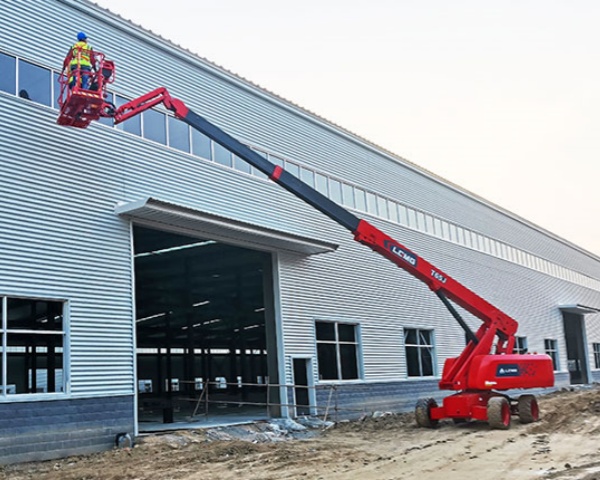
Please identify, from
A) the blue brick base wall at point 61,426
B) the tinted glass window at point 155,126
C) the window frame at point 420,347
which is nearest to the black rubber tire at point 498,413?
the blue brick base wall at point 61,426

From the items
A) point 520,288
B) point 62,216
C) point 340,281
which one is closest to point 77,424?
point 62,216

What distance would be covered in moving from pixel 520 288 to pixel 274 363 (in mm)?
22651

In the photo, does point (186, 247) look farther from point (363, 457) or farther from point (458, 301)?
point (363, 457)

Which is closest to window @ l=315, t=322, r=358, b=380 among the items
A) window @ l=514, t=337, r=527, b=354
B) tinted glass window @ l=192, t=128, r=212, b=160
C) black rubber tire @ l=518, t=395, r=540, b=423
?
black rubber tire @ l=518, t=395, r=540, b=423

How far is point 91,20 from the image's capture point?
1789cm

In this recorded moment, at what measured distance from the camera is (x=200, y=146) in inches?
800

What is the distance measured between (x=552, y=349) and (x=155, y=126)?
3105 centimetres

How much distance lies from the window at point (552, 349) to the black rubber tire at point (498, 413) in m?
24.5

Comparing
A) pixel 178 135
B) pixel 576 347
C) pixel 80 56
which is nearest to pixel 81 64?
pixel 80 56

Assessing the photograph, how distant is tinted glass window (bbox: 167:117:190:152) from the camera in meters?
19.5

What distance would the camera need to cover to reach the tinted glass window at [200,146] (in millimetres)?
20156

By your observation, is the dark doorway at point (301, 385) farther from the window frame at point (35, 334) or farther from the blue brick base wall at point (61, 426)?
the window frame at point (35, 334)

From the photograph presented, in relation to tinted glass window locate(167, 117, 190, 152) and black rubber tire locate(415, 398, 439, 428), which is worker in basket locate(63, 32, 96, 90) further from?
black rubber tire locate(415, 398, 439, 428)

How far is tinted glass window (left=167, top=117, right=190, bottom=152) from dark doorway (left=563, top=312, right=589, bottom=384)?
113 feet
